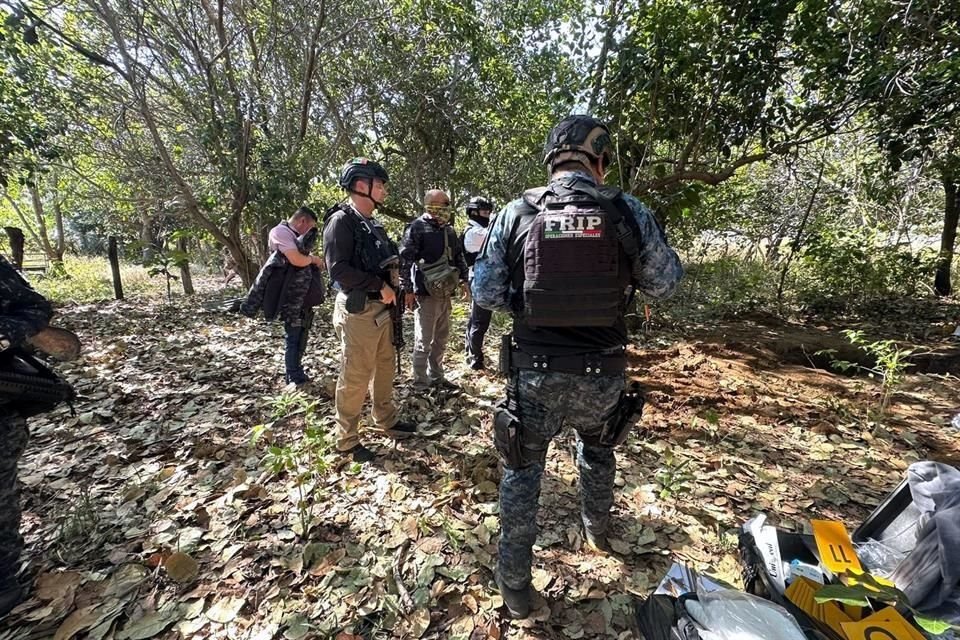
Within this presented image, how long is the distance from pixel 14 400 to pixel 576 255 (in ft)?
8.59

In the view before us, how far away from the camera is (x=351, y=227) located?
3.05 metres

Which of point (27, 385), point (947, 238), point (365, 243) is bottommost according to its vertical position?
point (27, 385)

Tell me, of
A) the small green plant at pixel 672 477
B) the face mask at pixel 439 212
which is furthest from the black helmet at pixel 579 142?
the face mask at pixel 439 212

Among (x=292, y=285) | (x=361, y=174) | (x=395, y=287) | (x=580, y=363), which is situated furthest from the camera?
(x=292, y=285)

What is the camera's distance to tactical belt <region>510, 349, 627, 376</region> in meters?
1.89

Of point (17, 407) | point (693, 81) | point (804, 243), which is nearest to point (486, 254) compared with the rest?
point (17, 407)

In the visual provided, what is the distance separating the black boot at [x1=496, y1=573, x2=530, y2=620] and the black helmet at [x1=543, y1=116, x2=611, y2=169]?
2.05 metres

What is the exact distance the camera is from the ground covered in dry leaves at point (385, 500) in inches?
81.6

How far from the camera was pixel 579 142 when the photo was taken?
6.28 feet

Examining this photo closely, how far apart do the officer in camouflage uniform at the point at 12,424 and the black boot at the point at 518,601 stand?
2.40 m

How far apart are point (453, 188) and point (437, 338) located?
6.46 m

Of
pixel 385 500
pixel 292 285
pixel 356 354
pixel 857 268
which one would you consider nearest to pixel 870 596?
pixel 385 500

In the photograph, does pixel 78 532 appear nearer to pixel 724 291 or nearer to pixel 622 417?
pixel 622 417

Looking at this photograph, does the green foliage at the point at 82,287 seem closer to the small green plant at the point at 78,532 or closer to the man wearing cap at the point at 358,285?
the small green plant at the point at 78,532
